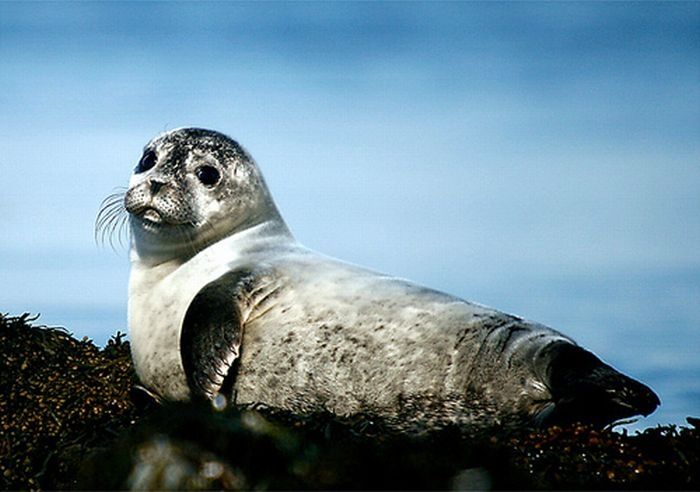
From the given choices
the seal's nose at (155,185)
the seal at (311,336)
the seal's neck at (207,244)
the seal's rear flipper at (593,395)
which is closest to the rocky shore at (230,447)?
the seal's rear flipper at (593,395)

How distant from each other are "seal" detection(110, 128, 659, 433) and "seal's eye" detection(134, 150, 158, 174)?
35mm

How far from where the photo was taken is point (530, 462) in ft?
23.7

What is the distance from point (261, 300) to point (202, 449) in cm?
470

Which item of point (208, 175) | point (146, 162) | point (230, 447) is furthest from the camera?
point (146, 162)

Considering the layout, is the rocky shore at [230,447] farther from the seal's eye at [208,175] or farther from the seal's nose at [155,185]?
the seal's eye at [208,175]

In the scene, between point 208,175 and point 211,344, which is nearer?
point 211,344

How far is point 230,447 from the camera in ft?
14.2

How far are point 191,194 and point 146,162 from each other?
56cm

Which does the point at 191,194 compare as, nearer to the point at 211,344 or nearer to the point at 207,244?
the point at 207,244

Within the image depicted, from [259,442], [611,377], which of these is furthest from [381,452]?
[611,377]

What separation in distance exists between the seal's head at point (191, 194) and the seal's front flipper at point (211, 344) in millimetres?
1066

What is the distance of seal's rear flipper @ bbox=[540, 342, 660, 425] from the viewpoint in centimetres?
775

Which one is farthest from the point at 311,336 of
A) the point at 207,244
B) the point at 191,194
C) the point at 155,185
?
the point at 155,185

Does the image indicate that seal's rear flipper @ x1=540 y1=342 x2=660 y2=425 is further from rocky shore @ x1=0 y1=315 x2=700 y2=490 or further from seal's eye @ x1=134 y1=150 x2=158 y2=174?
seal's eye @ x1=134 y1=150 x2=158 y2=174
